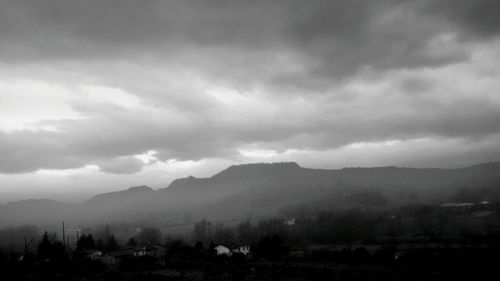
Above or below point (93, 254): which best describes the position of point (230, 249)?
below

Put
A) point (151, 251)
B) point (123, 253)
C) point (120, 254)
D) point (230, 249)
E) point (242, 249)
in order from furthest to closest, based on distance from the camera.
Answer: point (242, 249), point (151, 251), point (230, 249), point (123, 253), point (120, 254)

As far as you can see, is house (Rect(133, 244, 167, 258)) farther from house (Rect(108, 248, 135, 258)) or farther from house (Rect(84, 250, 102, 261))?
house (Rect(84, 250, 102, 261))

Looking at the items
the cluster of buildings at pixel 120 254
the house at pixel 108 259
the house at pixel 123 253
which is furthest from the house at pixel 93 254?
the house at pixel 123 253

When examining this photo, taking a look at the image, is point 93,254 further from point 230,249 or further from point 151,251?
point 230,249

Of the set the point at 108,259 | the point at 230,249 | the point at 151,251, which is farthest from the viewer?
the point at 151,251

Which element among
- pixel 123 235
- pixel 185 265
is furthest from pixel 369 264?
pixel 123 235

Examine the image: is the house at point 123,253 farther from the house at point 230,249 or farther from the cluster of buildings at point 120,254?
the house at point 230,249

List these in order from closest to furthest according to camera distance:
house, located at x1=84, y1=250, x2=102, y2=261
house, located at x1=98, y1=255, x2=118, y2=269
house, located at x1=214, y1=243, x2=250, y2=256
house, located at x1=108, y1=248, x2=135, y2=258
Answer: house, located at x1=98, y1=255, x2=118, y2=269
house, located at x1=84, y1=250, x2=102, y2=261
house, located at x1=108, y1=248, x2=135, y2=258
house, located at x1=214, y1=243, x2=250, y2=256

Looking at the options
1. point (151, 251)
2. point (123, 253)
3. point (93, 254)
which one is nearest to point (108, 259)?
point (93, 254)

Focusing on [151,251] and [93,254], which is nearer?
[93,254]

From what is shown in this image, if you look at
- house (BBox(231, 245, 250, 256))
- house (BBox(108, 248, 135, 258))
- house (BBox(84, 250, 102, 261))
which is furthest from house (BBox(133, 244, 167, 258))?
house (BBox(231, 245, 250, 256))

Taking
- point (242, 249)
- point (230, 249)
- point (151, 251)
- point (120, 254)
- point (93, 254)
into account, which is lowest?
point (242, 249)

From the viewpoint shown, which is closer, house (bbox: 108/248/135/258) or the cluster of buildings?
the cluster of buildings

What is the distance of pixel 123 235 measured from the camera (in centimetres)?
19938
